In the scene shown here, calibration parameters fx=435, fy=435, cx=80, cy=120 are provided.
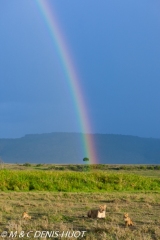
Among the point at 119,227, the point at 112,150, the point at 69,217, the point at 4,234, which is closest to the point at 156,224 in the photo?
the point at 119,227

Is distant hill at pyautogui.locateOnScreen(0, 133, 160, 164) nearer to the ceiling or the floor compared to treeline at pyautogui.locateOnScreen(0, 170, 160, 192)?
nearer to the ceiling

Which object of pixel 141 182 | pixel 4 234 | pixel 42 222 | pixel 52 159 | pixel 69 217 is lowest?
pixel 4 234

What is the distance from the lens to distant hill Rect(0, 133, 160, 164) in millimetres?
162625

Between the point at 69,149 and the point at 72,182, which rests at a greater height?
the point at 69,149

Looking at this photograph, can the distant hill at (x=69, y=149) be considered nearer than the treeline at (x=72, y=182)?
No

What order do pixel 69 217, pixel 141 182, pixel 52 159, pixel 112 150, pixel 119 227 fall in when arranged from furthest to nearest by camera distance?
pixel 112 150 → pixel 52 159 → pixel 141 182 → pixel 69 217 → pixel 119 227

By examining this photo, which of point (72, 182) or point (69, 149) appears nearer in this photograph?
point (72, 182)

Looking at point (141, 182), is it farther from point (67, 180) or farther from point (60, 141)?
point (60, 141)

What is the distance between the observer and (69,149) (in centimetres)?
18050

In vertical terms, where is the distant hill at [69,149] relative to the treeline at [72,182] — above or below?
above

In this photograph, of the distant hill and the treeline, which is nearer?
the treeline

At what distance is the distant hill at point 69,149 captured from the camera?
16262 cm

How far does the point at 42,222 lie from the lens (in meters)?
12.3

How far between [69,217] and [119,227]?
2489 millimetres
